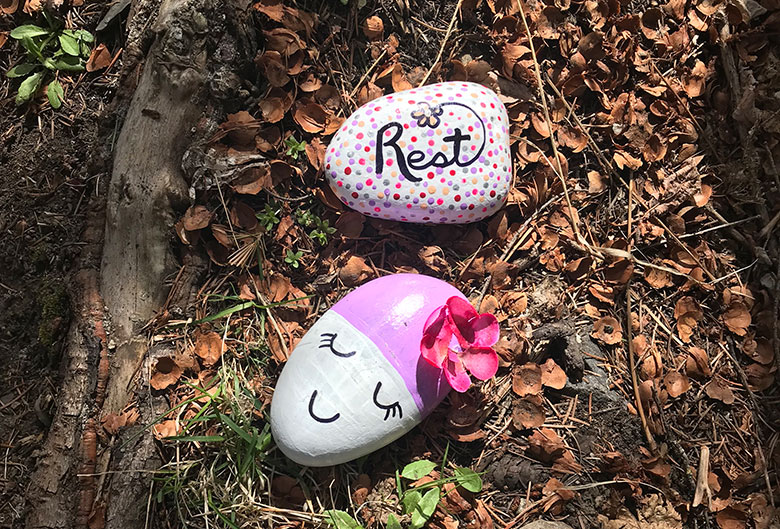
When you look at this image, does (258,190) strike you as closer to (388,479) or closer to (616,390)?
(388,479)

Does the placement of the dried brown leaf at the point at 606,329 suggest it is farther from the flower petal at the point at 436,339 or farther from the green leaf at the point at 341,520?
the green leaf at the point at 341,520

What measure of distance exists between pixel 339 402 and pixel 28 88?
1709 millimetres

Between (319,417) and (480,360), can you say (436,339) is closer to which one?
(480,360)

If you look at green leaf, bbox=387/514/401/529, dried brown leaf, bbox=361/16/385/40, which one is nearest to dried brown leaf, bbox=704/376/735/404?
green leaf, bbox=387/514/401/529

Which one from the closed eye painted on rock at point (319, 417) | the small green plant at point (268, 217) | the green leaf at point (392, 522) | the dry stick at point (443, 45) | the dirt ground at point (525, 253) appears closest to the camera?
the closed eye painted on rock at point (319, 417)

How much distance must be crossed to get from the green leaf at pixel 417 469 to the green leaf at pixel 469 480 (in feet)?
0.29

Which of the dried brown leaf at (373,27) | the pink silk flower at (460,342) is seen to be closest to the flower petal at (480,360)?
the pink silk flower at (460,342)

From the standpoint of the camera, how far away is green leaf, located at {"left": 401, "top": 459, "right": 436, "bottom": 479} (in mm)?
1834

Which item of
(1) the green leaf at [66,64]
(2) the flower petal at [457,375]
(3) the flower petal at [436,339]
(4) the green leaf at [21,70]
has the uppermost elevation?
(1) the green leaf at [66,64]

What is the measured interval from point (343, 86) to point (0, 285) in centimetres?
144

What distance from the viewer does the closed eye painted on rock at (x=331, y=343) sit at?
1.69m

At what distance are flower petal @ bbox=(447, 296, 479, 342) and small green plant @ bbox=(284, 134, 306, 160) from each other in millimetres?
778

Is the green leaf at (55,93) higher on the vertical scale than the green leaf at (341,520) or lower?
higher

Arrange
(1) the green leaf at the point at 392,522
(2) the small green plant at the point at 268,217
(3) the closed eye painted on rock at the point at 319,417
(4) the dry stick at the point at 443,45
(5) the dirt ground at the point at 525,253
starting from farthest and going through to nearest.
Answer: (4) the dry stick at the point at 443,45 < (2) the small green plant at the point at 268,217 < (5) the dirt ground at the point at 525,253 < (1) the green leaf at the point at 392,522 < (3) the closed eye painted on rock at the point at 319,417
